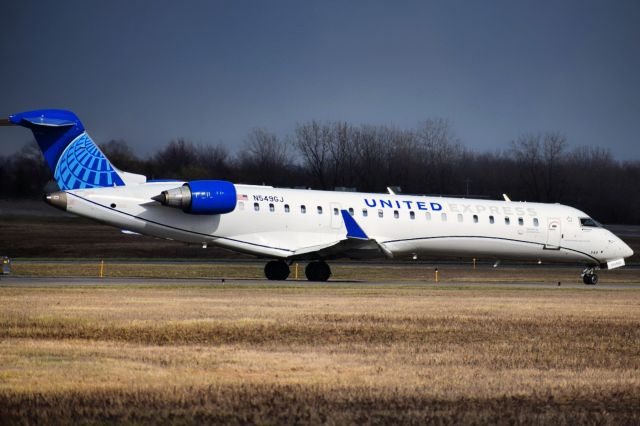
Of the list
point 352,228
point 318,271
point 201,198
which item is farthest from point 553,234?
point 201,198

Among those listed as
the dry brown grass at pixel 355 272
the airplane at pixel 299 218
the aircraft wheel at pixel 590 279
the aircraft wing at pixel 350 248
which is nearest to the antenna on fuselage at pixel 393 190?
the airplane at pixel 299 218

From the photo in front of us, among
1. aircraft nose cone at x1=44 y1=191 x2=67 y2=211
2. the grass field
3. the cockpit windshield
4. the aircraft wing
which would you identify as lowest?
the grass field

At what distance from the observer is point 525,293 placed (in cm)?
2805

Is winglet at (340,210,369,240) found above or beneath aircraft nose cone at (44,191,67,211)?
beneath

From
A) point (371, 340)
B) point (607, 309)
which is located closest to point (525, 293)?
point (607, 309)

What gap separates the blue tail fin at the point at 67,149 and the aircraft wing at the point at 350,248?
23.3ft

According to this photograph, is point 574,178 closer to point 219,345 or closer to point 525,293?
point 525,293

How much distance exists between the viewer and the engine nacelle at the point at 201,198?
31.0 metres

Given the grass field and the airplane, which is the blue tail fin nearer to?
the airplane

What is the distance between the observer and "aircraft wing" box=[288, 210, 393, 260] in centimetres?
3216

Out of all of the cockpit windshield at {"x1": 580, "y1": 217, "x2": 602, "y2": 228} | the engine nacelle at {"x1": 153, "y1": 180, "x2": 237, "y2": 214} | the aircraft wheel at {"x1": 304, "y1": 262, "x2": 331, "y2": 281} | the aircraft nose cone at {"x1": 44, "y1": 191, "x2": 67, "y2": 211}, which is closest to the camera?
the aircraft nose cone at {"x1": 44, "y1": 191, "x2": 67, "y2": 211}

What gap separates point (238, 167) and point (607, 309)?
54.6m

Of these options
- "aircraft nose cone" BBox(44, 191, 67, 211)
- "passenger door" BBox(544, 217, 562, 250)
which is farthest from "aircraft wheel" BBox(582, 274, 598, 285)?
"aircraft nose cone" BBox(44, 191, 67, 211)

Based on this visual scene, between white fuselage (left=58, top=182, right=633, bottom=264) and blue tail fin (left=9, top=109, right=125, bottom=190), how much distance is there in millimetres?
474
